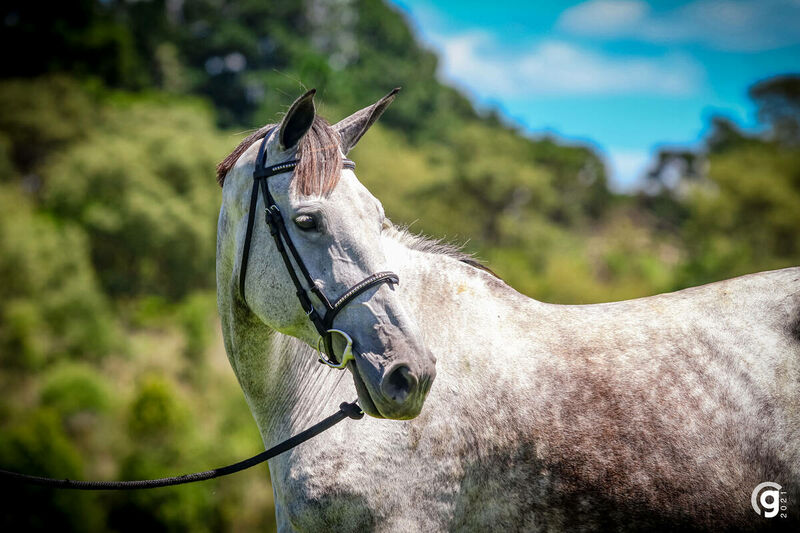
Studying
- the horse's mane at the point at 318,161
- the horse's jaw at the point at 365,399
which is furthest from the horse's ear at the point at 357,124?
the horse's jaw at the point at 365,399

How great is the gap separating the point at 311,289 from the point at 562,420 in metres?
1.49

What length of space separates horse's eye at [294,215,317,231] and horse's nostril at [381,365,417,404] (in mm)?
844

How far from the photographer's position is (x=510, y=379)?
3.24 metres

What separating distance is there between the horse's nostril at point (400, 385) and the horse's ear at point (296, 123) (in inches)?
52.8

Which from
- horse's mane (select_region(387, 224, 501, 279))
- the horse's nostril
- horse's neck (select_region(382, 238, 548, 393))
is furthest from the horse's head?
horse's mane (select_region(387, 224, 501, 279))

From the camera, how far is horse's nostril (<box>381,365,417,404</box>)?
2.64 m

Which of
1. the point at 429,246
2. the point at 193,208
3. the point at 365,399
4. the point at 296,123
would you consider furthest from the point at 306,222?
the point at 193,208

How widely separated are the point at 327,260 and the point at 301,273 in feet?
0.50

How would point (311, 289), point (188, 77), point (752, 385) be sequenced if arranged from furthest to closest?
point (188, 77)
point (752, 385)
point (311, 289)

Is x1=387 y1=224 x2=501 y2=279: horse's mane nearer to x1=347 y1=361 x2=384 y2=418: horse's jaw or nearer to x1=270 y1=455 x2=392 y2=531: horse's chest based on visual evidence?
x1=347 y1=361 x2=384 y2=418: horse's jaw

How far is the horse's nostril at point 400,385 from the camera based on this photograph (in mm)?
2637

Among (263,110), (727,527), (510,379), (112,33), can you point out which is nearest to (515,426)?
(510,379)

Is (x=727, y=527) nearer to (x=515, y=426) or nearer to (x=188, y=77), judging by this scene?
(x=515, y=426)

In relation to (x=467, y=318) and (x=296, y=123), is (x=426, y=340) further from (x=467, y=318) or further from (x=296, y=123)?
(x=296, y=123)
